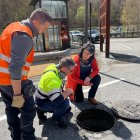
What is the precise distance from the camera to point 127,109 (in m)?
4.66

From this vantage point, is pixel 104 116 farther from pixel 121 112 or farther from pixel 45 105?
pixel 45 105

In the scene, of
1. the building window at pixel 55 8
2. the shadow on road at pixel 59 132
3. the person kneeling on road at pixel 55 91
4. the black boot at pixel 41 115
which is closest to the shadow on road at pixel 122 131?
the shadow on road at pixel 59 132

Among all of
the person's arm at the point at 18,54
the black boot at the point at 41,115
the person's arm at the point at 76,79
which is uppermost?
the person's arm at the point at 18,54

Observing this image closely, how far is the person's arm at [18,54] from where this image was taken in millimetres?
2521

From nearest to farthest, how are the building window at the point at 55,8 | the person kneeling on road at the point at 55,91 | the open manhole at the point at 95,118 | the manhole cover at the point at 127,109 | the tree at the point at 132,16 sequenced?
the person kneeling on road at the point at 55,91, the manhole cover at the point at 127,109, the open manhole at the point at 95,118, the building window at the point at 55,8, the tree at the point at 132,16

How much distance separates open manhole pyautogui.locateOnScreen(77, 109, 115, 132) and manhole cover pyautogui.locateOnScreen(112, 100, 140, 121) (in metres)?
0.20

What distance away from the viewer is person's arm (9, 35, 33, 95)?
2.52 metres

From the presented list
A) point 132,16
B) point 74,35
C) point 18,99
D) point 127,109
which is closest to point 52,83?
point 18,99

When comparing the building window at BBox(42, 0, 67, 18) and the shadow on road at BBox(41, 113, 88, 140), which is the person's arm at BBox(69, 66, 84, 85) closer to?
the shadow on road at BBox(41, 113, 88, 140)

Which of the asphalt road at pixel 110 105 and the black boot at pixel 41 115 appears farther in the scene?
the black boot at pixel 41 115

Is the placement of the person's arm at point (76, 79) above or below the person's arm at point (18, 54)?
below

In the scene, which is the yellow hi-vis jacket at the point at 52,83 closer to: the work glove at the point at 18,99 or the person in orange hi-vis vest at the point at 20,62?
the person in orange hi-vis vest at the point at 20,62

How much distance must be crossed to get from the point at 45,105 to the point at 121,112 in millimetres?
1487

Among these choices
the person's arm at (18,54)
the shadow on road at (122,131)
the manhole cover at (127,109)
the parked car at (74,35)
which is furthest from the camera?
the parked car at (74,35)
